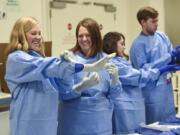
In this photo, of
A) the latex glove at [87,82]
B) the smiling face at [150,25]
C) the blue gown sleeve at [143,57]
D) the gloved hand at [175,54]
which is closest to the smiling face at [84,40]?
the latex glove at [87,82]

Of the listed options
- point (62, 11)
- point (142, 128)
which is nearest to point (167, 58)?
point (142, 128)

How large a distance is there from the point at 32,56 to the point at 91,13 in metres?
3.00

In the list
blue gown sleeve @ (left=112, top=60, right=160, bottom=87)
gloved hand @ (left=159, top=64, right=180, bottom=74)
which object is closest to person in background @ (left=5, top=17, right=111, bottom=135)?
blue gown sleeve @ (left=112, top=60, right=160, bottom=87)

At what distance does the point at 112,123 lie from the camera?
245 centimetres

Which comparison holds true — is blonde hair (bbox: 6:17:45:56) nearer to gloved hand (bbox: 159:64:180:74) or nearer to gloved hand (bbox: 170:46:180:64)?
gloved hand (bbox: 159:64:180:74)

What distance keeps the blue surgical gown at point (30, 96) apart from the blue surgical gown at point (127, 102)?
614 mm

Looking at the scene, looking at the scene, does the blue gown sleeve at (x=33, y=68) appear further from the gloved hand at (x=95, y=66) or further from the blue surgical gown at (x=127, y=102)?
the blue surgical gown at (x=127, y=102)

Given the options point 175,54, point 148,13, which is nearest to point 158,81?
point 175,54

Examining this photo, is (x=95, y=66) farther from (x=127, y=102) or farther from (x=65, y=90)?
(x=127, y=102)

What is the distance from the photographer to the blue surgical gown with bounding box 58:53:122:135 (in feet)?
6.94

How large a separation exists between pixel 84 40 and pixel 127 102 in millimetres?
592

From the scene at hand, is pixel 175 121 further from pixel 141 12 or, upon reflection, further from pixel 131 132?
pixel 141 12

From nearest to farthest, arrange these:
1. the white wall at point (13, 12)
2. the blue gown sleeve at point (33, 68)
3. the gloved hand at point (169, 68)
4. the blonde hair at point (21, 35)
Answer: the blue gown sleeve at point (33, 68), the blonde hair at point (21, 35), the gloved hand at point (169, 68), the white wall at point (13, 12)

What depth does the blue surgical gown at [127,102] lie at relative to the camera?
7.90 ft
